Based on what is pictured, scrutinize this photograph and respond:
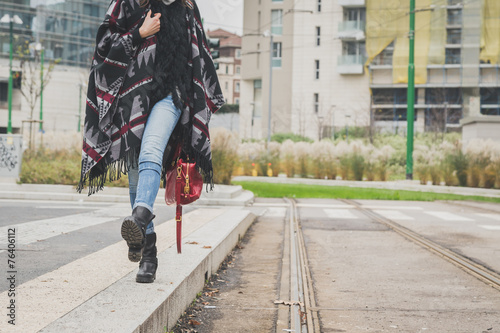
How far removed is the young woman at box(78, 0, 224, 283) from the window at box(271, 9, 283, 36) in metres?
59.8

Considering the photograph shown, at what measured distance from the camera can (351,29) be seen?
192 feet

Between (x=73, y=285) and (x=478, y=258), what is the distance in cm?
494

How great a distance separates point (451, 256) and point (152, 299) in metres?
4.82

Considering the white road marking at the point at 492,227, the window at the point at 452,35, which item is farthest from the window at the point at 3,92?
the white road marking at the point at 492,227

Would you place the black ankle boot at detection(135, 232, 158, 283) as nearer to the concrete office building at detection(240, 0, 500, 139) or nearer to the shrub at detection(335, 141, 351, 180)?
the shrub at detection(335, 141, 351, 180)

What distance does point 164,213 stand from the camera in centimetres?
1046

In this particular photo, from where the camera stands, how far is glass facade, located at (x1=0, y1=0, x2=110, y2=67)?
6494 centimetres

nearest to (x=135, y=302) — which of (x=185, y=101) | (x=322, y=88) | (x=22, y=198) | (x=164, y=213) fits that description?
(x=185, y=101)

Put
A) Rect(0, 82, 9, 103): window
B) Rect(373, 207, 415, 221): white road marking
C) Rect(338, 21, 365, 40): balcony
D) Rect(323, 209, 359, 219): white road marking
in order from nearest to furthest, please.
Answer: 1. Rect(373, 207, 415, 221): white road marking
2. Rect(323, 209, 359, 219): white road marking
3. Rect(338, 21, 365, 40): balcony
4. Rect(0, 82, 9, 103): window

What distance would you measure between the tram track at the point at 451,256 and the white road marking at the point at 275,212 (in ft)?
6.52

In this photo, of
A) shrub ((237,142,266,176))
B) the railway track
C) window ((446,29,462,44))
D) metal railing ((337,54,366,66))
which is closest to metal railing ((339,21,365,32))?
metal railing ((337,54,366,66))

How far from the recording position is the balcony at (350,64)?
59500 mm

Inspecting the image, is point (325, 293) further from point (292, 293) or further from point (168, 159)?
point (168, 159)

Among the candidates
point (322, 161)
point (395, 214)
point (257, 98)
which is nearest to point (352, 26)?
point (257, 98)
